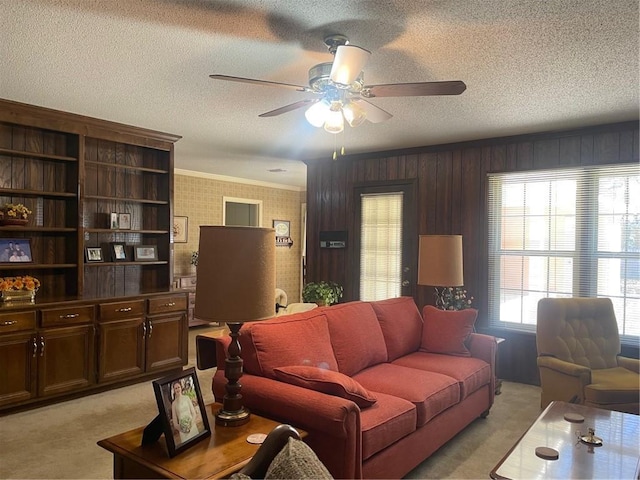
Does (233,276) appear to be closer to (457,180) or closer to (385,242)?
(457,180)

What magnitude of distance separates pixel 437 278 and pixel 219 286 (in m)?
2.48

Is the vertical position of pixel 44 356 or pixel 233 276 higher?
pixel 233 276

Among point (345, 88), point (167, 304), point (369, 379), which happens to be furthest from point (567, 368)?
point (167, 304)

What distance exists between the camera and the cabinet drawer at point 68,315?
3.75 metres

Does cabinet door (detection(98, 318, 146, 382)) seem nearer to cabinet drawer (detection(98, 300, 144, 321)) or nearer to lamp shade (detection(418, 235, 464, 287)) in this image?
A: cabinet drawer (detection(98, 300, 144, 321))

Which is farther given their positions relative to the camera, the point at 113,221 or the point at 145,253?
the point at 145,253

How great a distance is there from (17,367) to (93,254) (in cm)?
128

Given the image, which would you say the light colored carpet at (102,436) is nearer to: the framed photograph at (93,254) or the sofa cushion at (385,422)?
the sofa cushion at (385,422)

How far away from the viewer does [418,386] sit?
2.89 m

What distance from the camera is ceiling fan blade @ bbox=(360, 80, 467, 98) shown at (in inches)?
95.3

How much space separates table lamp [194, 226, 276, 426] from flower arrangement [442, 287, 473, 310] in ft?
9.94

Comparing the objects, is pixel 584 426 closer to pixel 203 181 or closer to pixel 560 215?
pixel 560 215

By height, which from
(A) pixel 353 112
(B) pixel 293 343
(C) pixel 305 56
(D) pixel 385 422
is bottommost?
(D) pixel 385 422

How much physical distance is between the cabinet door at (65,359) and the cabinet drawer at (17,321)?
0.10m
